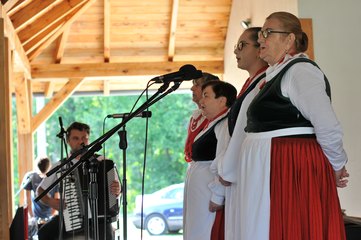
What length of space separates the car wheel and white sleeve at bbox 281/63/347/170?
13.2 meters

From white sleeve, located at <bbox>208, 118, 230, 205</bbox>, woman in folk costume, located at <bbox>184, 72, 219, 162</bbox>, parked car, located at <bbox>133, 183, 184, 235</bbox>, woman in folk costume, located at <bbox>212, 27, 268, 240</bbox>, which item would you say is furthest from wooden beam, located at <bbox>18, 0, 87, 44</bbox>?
parked car, located at <bbox>133, 183, 184, 235</bbox>

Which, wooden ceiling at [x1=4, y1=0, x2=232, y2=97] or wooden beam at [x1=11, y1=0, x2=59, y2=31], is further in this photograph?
wooden ceiling at [x1=4, y1=0, x2=232, y2=97]

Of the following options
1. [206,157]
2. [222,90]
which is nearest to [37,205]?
[206,157]

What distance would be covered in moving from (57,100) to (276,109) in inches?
323

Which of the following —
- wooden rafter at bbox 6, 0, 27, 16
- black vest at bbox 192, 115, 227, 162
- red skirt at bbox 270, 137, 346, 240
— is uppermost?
wooden rafter at bbox 6, 0, 27, 16

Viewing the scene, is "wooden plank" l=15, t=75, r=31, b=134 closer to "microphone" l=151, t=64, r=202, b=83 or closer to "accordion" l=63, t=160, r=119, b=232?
"accordion" l=63, t=160, r=119, b=232

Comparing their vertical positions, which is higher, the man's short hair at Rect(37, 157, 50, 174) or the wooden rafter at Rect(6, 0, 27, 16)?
the wooden rafter at Rect(6, 0, 27, 16)

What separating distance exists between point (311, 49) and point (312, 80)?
9.15 feet

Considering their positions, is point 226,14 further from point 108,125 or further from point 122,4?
point 108,125

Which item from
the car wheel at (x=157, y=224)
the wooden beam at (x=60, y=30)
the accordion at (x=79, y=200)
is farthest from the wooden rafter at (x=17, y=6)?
the car wheel at (x=157, y=224)

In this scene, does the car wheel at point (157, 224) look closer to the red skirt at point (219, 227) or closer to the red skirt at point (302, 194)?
the red skirt at point (219, 227)

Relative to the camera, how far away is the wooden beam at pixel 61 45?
1065cm

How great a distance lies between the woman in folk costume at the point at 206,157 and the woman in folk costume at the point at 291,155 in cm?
97

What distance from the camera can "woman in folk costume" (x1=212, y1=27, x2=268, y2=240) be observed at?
141 inches
